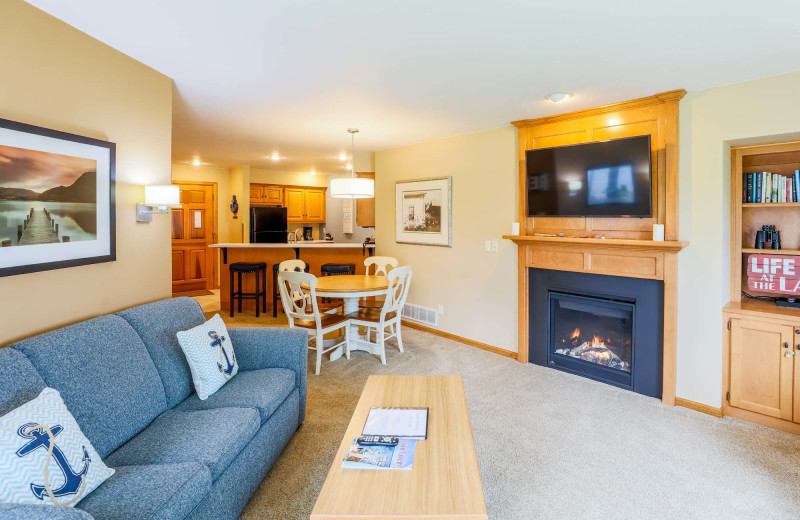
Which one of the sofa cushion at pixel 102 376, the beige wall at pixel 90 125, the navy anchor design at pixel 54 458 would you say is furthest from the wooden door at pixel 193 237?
the navy anchor design at pixel 54 458

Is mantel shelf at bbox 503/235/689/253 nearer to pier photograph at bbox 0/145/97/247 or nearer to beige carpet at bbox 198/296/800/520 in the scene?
beige carpet at bbox 198/296/800/520

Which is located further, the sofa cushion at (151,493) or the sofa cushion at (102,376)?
the sofa cushion at (102,376)

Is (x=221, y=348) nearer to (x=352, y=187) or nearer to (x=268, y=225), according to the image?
(x=352, y=187)

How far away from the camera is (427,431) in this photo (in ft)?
6.24

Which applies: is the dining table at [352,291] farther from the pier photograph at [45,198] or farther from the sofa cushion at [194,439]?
the pier photograph at [45,198]

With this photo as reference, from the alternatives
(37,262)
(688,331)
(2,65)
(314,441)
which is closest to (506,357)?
(688,331)

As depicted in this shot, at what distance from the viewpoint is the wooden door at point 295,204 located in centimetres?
834

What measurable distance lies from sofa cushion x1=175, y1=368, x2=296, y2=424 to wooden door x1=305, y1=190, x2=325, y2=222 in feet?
20.8

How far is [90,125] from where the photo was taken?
225cm

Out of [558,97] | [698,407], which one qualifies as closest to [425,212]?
[558,97]

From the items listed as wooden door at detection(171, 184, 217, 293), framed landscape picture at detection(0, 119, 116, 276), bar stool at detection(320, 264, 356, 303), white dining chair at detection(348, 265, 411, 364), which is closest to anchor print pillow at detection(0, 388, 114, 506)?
framed landscape picture at detection(0, 119, 116, 276)

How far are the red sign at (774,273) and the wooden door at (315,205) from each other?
285 inches

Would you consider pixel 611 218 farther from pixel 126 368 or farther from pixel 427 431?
pixel 126 368

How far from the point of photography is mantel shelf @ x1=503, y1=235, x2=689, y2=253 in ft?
10.2
